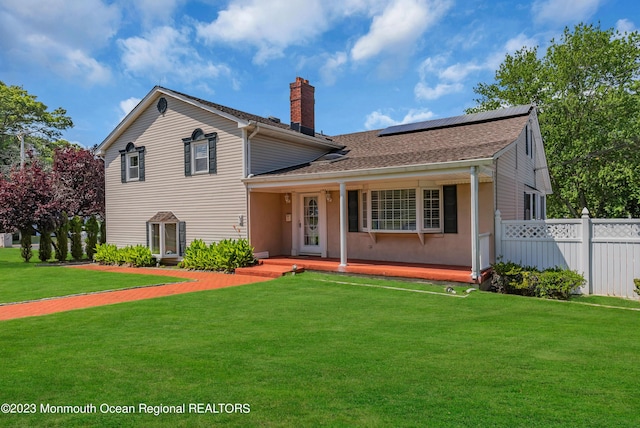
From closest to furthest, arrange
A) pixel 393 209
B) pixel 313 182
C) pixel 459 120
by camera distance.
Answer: pixel 313 182 < pixel 393 209 < pixel 459 120

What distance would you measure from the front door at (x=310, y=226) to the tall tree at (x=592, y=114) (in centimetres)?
1811

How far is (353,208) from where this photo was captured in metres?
13.2

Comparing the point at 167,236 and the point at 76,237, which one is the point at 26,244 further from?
the point at 167,236

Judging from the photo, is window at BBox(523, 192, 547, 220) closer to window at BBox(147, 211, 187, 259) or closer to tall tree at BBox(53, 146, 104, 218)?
window at BBox(147, 211, 187, 259)

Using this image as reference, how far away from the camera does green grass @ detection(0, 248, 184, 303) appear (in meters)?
9.54

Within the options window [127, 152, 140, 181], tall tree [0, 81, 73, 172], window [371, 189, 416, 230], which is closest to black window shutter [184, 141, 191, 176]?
window [127, 152, 140, 181]

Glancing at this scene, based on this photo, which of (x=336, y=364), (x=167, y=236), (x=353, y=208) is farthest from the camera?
(x=167, y=236)

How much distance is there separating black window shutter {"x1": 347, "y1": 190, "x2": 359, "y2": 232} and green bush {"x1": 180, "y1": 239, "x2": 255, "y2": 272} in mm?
3424

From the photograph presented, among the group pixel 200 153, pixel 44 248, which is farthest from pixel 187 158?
pixel 44 248

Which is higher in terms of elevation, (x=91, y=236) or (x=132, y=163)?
(x=132, y=163)

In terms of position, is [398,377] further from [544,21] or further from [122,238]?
[544,21]

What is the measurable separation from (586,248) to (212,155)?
11.7 metres

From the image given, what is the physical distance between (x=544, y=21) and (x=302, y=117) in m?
18.2

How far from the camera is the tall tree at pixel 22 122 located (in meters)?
35.7
